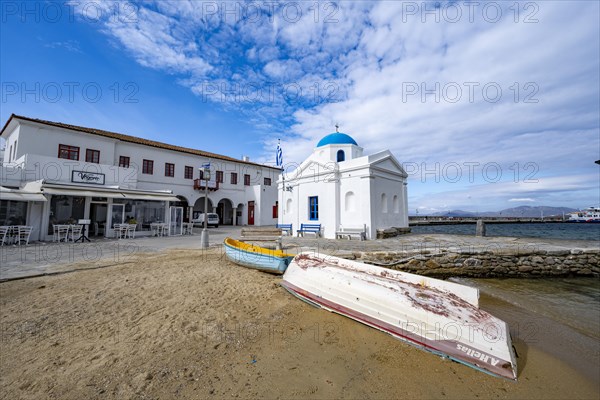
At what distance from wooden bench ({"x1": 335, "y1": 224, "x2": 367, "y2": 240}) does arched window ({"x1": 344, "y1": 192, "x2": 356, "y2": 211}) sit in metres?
1.25

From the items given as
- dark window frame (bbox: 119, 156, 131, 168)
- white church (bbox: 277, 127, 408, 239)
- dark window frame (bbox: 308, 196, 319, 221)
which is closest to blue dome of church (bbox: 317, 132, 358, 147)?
white church (bbox: 277, 127, 408, 239)

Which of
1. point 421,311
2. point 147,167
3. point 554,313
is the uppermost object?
point 147,167

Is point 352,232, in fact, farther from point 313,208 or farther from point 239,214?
point 239,214

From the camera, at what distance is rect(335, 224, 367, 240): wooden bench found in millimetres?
13219

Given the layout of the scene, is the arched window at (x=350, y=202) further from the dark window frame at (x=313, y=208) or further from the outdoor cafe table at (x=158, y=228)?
the outdoor cafe table at (x=158, y=228)

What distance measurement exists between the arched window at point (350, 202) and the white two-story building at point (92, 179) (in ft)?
39.5

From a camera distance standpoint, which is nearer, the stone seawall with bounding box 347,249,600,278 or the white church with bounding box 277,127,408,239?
the stone seawall with bounding box 347,249,600,278

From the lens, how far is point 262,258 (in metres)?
7.32

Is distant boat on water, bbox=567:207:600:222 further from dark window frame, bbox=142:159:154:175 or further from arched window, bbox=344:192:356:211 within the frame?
dark window frame, bbox=142:159:154:175

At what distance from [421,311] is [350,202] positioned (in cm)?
1089

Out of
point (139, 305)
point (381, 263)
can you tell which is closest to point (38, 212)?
point (139, 305)

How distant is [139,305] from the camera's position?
474 cm

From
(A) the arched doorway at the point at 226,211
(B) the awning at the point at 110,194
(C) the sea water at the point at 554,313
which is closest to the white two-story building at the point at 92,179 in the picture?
(B) the awning at the point at 110,194

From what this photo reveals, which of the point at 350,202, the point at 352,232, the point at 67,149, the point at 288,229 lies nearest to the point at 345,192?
the point at 350,202
